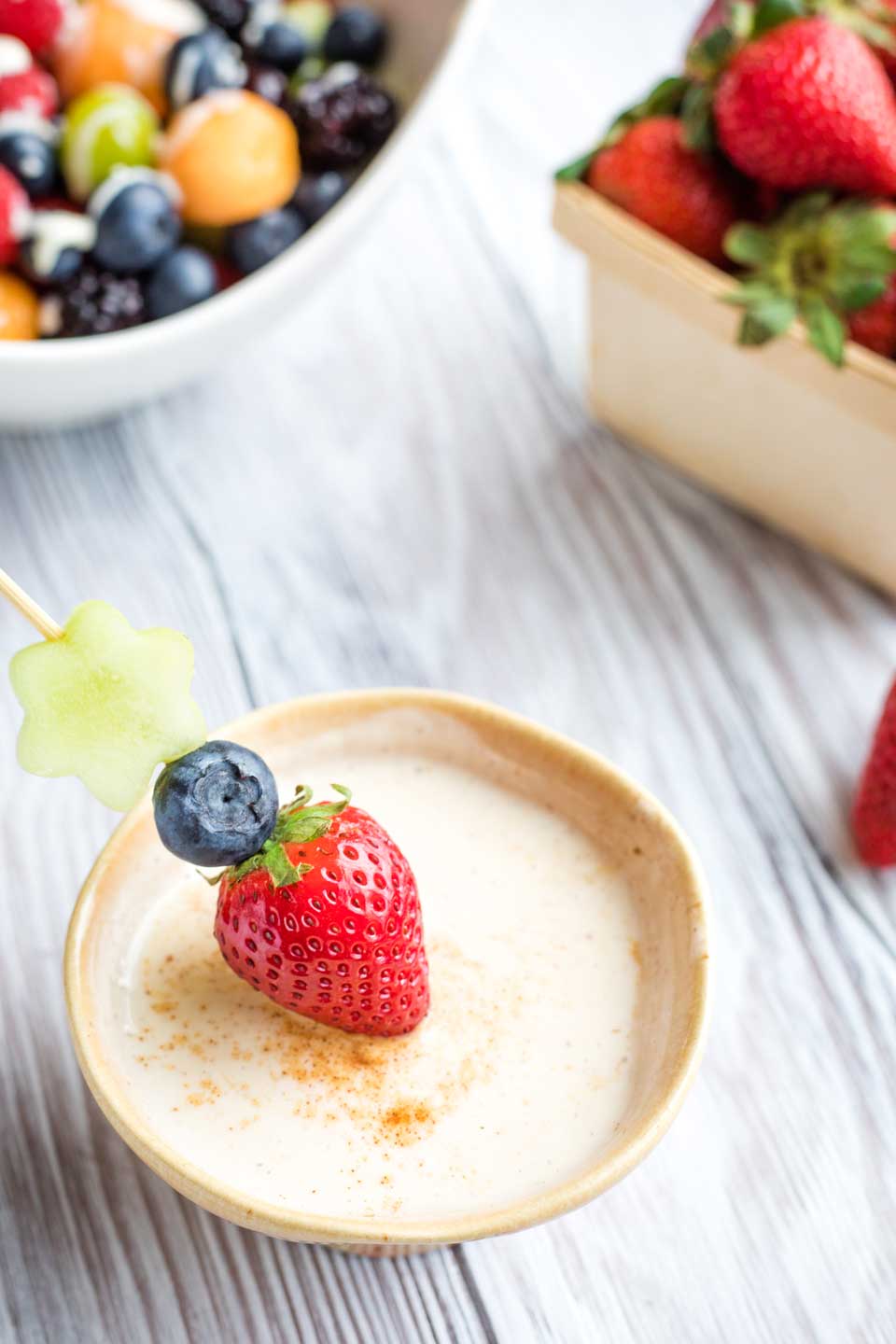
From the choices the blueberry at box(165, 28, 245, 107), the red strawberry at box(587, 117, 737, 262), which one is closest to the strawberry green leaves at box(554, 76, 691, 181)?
the red strawberry at box(587, 117, 737, 262)

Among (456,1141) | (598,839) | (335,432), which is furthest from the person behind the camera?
(335,432)

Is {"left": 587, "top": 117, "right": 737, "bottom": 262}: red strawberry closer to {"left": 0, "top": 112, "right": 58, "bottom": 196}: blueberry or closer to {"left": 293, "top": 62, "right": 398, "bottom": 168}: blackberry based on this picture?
{"left": 293, "top": 62, "right": 398, "bottom": 168}: blackberry

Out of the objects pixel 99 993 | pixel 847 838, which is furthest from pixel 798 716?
pixel 99 993

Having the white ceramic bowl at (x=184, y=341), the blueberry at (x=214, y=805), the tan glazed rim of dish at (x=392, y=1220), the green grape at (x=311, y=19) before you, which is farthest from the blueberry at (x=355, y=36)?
the blueberry at (x=214, y=805)

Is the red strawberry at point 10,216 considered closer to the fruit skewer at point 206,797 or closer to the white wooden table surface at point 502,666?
the white wooden table surface at point 502,666

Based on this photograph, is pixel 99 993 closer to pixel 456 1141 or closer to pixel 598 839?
pixel 456 1141

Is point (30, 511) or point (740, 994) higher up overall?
point (740, 994)

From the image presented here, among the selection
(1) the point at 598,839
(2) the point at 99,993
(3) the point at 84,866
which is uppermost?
(1) the point at 598,839
